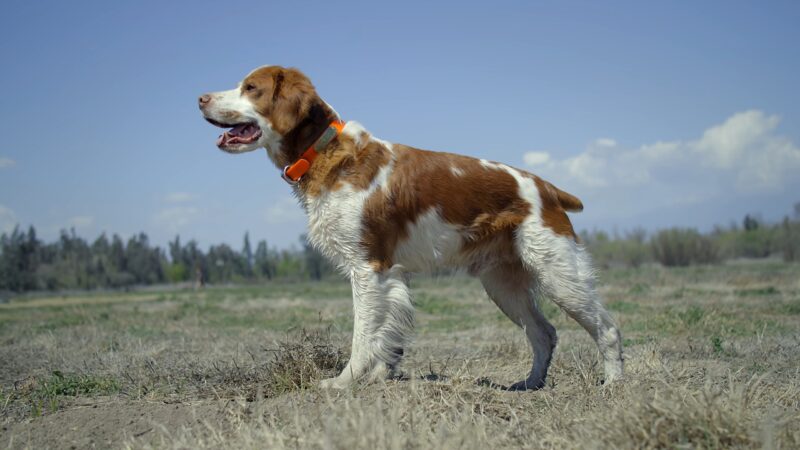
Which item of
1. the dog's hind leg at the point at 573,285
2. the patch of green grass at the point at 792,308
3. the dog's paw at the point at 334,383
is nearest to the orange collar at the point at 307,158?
the dog's paw at the point at 334,383

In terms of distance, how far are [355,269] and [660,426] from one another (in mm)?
2335

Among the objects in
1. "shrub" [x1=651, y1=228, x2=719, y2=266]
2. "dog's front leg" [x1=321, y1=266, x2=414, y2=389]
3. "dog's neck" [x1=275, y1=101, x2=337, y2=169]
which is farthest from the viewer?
"shrub" [x1=651, y1=228, x2=719, y2=266]

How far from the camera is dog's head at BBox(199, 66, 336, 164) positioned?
15.8 feet

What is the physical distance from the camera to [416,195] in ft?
16.0

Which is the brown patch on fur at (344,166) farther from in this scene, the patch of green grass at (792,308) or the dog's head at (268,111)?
the patch of green grass at (792,308)

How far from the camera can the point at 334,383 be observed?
448 centimetres

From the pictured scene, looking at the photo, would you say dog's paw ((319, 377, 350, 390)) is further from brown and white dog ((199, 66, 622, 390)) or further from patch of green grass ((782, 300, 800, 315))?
patch of green grass ((782, 300, 800, 315))

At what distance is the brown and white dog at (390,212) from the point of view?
186 inches

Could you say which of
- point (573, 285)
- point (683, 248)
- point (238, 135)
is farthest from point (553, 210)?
point (683, 248)

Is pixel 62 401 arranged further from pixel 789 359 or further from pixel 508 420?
pixel 789 359

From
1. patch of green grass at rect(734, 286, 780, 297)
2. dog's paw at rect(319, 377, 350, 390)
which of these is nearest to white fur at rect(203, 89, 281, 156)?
dog's paw at rect(319, 377, 350, 390)

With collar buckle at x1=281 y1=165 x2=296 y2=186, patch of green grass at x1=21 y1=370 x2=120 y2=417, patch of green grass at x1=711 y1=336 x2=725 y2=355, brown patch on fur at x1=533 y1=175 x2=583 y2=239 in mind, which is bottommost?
patch of green grass at x1=711 y1=336 x2=725 y2=355

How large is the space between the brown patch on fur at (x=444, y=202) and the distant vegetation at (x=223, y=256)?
35314mm

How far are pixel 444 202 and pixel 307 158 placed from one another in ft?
3.49
